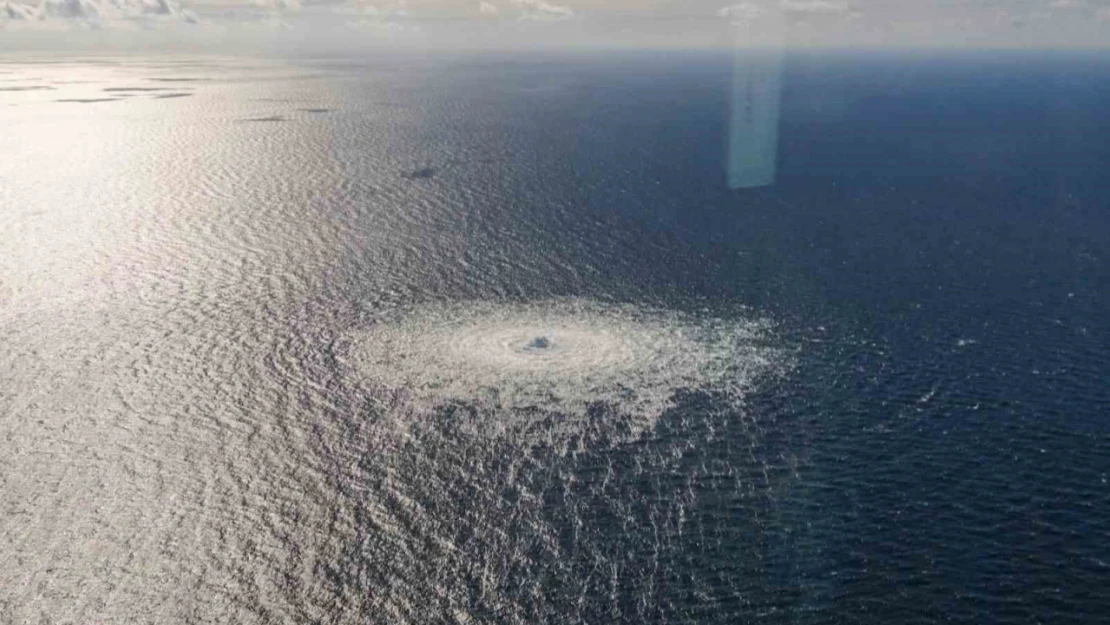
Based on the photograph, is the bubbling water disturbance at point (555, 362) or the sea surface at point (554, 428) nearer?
the sea surface at point (554, 428)

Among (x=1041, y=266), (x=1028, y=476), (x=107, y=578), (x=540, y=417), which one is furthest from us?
Result: (x=1041, y=266)

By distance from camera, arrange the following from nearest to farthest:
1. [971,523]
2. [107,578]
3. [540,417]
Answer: [107,578]
[971,523]
[540,417]

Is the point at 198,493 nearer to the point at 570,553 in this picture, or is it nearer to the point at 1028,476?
the point at 570,553

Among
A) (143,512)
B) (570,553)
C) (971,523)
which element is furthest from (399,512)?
(971,523)

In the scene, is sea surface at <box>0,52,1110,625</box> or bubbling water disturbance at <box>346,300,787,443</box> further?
bubbling water disturbance at <box>346,300,787,443</box>

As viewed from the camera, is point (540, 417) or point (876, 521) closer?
point (876, 521)

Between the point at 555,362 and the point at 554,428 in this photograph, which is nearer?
the point at 554,428

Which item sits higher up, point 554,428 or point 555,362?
point 555,362
